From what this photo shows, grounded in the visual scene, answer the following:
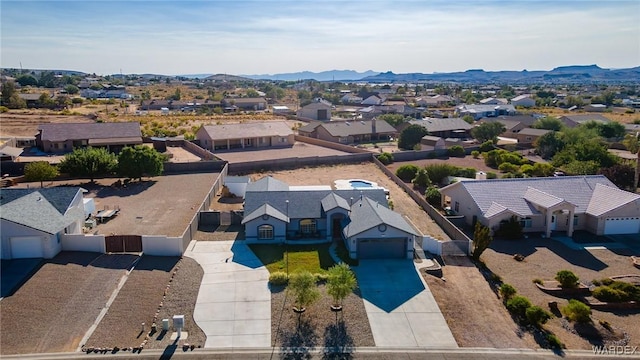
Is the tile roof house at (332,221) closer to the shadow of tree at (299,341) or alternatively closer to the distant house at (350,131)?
the shadow of tree at (299,341)

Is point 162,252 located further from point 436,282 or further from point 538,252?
point 538,252

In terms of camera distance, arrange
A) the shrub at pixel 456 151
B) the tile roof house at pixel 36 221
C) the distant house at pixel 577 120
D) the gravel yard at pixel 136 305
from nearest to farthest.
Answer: the gravel yard at pixel 136 305 < the tile roof house at pixel 36 221 < the shrub at pixel 456 151 < the distant house at pixel 577 120

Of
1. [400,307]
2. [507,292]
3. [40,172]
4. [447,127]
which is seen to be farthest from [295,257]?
[447,127]

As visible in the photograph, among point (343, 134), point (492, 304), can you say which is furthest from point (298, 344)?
point (343, 134)

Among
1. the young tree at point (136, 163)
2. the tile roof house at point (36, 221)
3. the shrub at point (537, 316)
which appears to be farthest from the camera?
the young tree at point (136, 163)

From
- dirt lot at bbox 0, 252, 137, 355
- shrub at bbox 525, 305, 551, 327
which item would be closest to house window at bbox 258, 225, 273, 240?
dirt lot at bbox 0, 252, 137, 355

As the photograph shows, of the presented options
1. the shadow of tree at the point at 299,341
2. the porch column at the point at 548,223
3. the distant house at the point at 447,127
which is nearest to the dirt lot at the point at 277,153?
the distant house at the point at 447,127

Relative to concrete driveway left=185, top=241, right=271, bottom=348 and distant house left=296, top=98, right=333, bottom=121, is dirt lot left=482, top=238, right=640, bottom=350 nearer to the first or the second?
concrete driveway left=185, top=241, right=271, bottom=348
